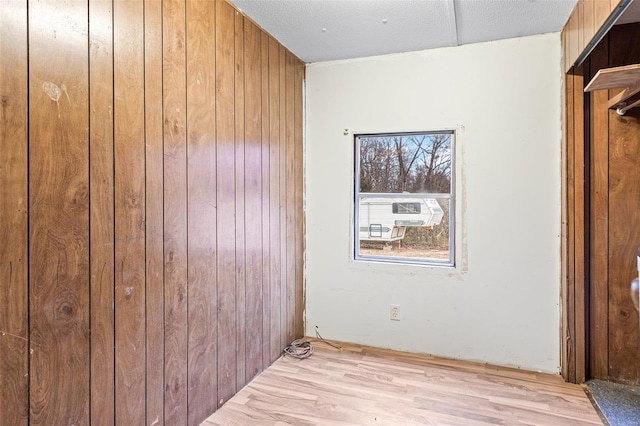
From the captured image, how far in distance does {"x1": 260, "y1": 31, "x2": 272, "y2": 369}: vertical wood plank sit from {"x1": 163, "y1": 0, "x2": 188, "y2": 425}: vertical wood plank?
0.72m

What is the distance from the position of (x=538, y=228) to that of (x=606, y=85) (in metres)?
0.95

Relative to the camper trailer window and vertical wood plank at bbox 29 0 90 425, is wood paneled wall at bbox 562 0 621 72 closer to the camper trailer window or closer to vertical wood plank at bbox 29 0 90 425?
the camper trailer window

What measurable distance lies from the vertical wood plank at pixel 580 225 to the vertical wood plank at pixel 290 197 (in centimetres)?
190

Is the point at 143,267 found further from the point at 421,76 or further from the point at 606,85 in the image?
the point at 606,85

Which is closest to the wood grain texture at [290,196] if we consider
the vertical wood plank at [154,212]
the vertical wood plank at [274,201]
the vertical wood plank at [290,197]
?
the vertical wood plank at [290,197]

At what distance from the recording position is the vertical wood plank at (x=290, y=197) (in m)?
2.72

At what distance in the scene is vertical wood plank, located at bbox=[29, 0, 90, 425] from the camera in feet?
3.70

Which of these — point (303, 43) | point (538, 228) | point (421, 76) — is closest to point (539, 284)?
point (538, 228)

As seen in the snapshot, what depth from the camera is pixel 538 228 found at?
2.43m

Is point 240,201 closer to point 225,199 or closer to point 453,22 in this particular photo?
point 225,199

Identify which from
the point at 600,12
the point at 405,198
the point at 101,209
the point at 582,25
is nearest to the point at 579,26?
the point at 582,25

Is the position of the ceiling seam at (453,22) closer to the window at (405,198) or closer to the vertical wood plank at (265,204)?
the window at (405,198)

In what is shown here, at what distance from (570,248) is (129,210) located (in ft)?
8.26

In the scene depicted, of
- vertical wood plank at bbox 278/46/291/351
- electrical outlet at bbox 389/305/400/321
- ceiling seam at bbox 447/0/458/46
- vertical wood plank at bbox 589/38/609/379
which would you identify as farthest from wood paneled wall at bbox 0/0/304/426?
vertical wood plank at bbox 589/38/609/379
